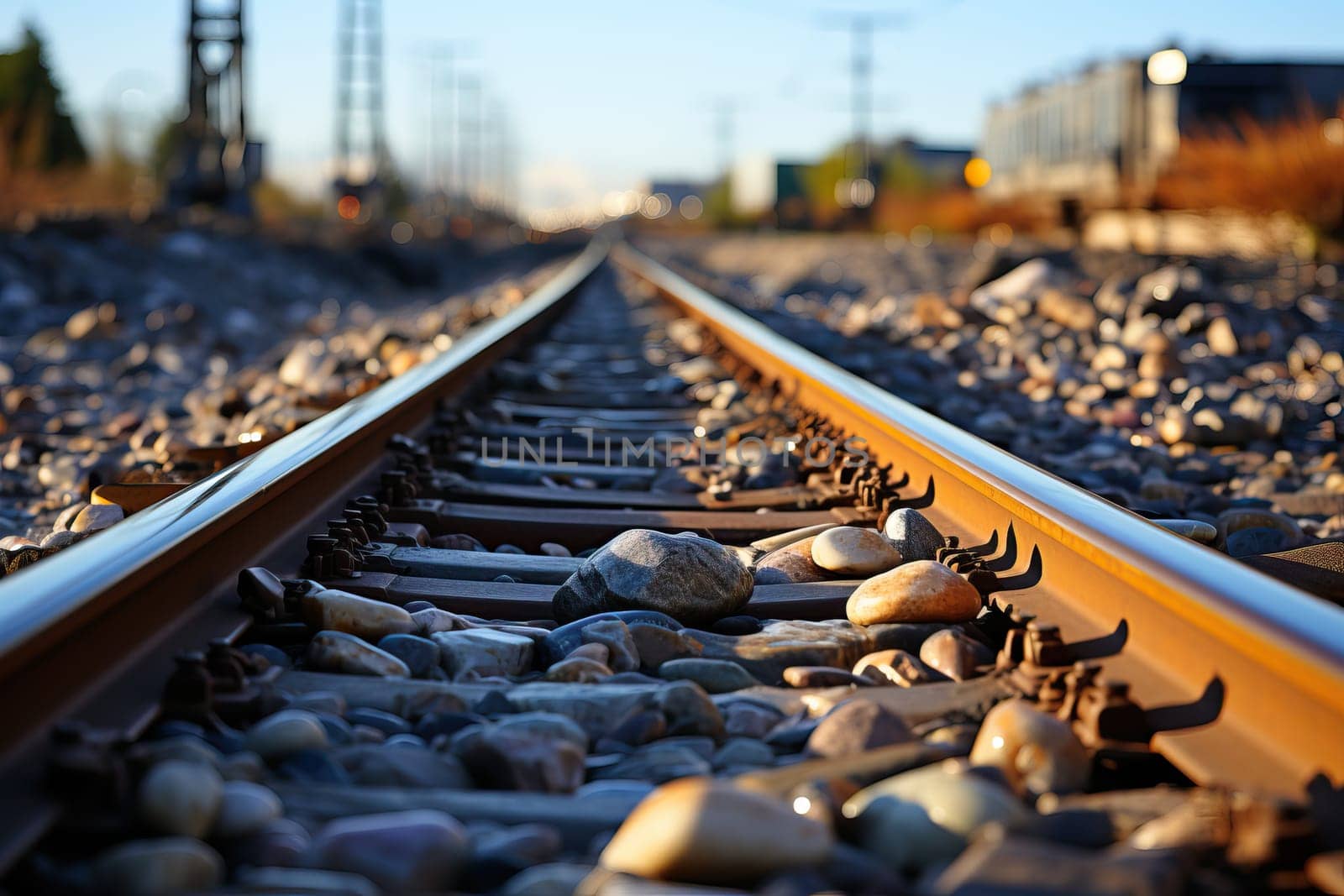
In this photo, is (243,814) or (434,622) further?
(434,622)

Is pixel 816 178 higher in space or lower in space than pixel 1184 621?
higher

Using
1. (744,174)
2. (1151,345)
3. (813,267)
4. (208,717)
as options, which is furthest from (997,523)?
(744,174)

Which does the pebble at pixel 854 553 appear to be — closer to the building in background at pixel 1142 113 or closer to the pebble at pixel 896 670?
the pebble at pixel 896 670

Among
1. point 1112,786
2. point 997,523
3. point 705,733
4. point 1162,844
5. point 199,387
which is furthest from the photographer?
point 199,387

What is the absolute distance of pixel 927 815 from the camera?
5.27 ft

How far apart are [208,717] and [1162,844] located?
4.26 feet

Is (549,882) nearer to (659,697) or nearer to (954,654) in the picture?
(659,697)

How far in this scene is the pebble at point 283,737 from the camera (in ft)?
6.24

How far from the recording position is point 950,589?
2574 mm

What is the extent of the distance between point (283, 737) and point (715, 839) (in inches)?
28.7

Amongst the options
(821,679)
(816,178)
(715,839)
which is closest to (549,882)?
(715,839)

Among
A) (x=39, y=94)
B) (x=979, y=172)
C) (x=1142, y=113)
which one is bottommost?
(x=1142, y=113)

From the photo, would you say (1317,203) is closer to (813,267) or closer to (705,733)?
(813,267)

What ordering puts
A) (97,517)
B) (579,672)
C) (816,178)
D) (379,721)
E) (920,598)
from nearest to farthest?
(379,721), (579,672), (920,598), (97,517), (816,178)
